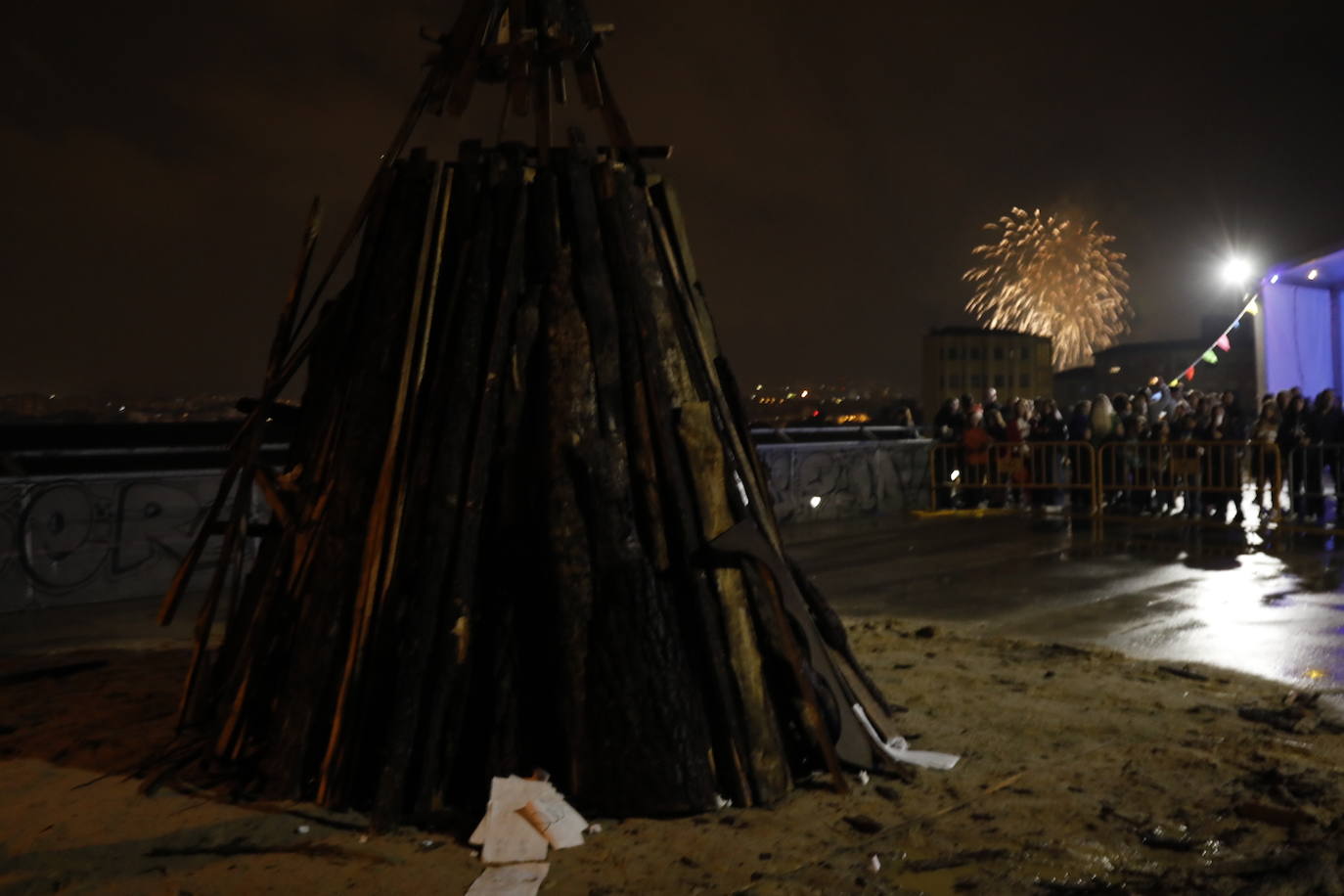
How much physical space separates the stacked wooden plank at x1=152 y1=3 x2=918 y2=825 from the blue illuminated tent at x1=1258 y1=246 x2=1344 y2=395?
17.5m

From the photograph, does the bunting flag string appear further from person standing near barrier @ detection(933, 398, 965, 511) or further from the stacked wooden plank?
the stacked wooden plank

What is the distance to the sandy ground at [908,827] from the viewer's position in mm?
4125

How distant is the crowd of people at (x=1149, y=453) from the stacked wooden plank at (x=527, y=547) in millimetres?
12992

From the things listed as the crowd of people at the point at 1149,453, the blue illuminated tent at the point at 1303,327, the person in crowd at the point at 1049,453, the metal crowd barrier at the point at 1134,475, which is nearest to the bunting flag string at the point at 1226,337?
the blue illuminated tent at the point at 1303,327

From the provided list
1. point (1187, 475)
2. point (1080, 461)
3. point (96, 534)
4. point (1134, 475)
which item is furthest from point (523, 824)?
point (1080, 461)

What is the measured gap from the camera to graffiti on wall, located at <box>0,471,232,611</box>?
432 inches

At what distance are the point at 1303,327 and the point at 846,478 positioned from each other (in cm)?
920

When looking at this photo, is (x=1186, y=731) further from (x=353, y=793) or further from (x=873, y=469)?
Result: (x=873, y=469)

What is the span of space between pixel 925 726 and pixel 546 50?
13.6ft

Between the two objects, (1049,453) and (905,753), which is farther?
(1049,453)

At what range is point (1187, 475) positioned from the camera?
17.4m

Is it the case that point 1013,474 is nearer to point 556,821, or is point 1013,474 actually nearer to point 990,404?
point 990,404

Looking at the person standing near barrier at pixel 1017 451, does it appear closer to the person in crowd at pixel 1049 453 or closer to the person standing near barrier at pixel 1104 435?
the person in crowd at pixel 1049 453

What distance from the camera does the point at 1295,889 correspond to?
3982 mm
